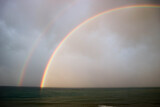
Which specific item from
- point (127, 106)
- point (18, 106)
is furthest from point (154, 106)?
point (18, 106)

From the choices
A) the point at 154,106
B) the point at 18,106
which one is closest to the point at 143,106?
the point at 154,106

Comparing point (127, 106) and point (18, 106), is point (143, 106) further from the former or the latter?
point (18, 106)

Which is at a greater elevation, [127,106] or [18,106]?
[18,106]

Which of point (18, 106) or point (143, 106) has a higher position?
point (18, 106)

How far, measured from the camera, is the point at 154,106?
100ft

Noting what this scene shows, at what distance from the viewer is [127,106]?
3070 centimetres

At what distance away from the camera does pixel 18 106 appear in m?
31.8

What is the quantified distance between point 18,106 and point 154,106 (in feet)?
100

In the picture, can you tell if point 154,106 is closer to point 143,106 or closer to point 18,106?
point 143,106

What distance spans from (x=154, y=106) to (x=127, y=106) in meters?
5.88

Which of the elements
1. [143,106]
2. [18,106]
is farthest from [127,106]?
[18,106]

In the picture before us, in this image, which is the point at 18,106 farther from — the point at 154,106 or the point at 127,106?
the point at 154,106

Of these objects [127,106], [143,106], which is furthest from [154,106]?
[127,106]

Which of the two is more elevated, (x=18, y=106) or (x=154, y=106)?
(x=18, y=106)
